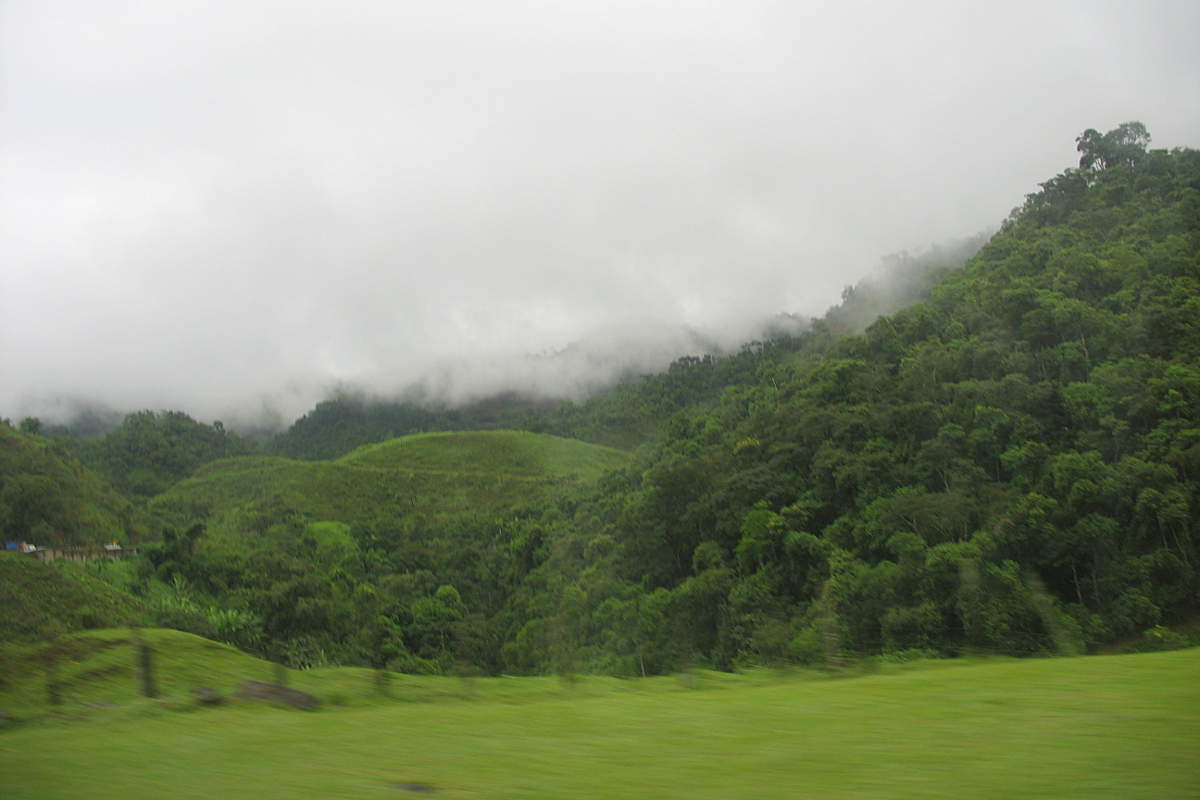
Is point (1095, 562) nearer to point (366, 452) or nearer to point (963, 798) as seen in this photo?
point (963, 798)

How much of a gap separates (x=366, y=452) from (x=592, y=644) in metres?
40.3

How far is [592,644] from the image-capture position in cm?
2845

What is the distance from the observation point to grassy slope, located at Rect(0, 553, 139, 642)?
10.8m

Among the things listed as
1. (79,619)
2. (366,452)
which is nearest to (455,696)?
(79,619)

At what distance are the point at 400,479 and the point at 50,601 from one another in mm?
41038

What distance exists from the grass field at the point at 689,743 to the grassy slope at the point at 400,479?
120 ft

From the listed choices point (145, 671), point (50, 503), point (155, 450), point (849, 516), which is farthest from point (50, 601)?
point (155, 450)

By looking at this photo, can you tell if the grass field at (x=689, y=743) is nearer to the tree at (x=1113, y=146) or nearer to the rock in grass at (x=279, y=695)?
the rock in grass at (x=279, y=695)

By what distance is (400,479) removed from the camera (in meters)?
52.8

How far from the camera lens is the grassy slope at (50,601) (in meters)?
10.8

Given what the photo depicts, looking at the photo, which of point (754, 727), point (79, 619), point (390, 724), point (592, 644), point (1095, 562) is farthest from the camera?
point (592, 644)

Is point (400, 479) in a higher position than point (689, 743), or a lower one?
higher

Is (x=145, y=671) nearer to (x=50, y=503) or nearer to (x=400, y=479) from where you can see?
(x=50, y=503)

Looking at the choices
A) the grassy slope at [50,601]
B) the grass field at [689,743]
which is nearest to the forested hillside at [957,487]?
the grass field at [689,743]
